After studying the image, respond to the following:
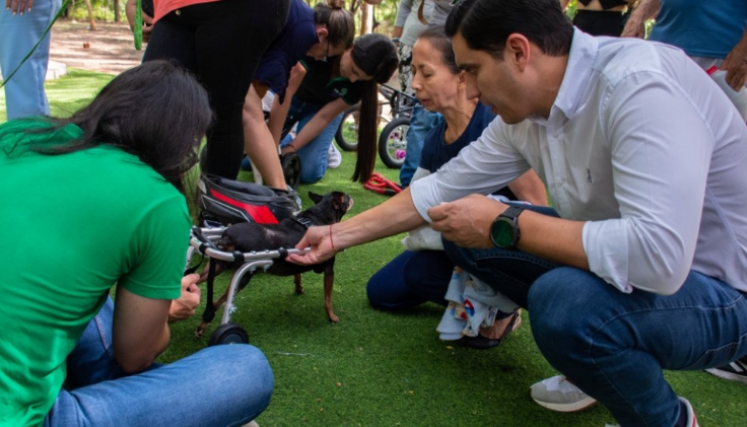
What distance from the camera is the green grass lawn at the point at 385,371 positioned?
2.12m

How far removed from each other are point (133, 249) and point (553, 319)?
1.01 meters

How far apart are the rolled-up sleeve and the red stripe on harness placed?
173 centimetres

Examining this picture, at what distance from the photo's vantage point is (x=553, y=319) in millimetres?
1670

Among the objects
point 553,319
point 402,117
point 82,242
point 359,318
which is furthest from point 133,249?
point 402,117

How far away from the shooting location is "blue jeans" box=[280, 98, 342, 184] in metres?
4.95

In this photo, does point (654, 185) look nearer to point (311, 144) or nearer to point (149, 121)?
point (149, 121)

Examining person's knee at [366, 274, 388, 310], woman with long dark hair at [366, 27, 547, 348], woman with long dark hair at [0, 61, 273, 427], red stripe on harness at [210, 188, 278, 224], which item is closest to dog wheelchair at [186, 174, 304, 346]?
red stripe on harness at [210, 188, 278, 224]

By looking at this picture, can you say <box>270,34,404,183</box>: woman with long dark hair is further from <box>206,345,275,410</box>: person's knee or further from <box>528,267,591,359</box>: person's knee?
<box>206,345,275,410</box>: person's knee

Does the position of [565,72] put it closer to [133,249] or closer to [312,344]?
[133,249]

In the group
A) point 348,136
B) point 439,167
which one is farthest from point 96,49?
point 439,167

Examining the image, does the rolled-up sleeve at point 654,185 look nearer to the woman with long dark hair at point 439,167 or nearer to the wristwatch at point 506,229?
the wristwatch at point 506,229

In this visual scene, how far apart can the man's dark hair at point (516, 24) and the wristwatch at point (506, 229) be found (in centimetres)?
42

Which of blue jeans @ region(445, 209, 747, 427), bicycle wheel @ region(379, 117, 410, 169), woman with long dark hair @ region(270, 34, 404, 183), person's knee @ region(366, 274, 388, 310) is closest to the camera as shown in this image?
blue jeans @ region(445, 209, 747, 427)

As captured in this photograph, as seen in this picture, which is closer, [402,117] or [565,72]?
[565,72]
